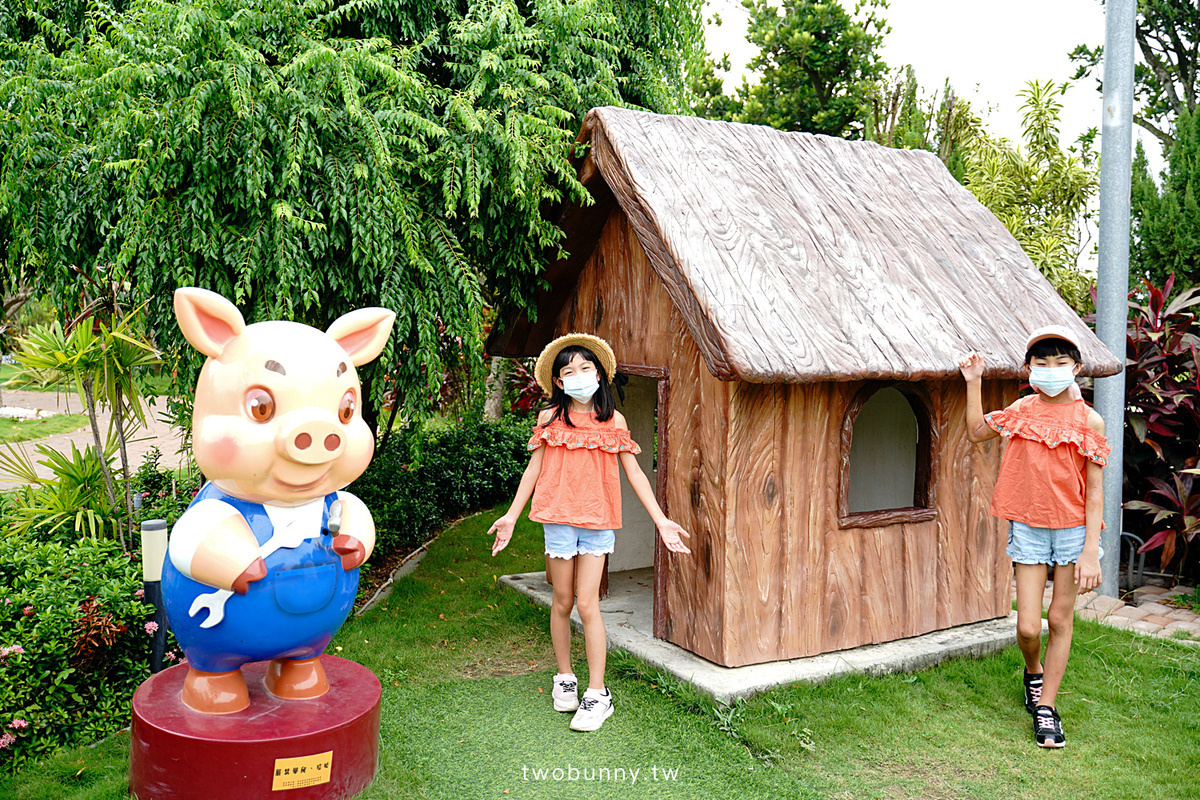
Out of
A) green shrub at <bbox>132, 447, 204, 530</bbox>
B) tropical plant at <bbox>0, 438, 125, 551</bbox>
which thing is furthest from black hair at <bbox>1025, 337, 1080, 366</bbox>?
tropical plant at <bbox>0, 438, 125, 551</bbox>

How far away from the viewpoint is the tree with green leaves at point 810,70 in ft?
69.6

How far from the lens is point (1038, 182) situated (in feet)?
40.8

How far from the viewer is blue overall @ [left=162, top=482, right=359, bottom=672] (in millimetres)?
3584

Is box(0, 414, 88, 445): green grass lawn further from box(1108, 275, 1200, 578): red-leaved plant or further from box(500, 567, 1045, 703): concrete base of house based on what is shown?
box(1108, 275, 1200, 578): red-leaved plant

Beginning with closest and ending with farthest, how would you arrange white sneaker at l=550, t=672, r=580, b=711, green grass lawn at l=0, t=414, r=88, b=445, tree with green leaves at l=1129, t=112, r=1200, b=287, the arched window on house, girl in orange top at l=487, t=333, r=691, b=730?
girl in orange top at l=487, t=333, r=691, b=730, white sneaker at l=550, t=672, r=580, b=711, the arched window on house, tree with green leaves at l=1129, t=112, r=1200, b=287, green grass lawn at l=0, t=414, r=88, b=445

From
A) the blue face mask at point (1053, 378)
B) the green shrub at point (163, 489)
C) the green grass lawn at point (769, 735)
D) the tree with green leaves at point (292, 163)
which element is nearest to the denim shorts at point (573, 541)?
the green grass lawn at point (769, 735)

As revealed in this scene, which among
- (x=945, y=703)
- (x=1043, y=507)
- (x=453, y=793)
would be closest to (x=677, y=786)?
(x=453, y=793)

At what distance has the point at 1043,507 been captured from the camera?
4547 millimetres

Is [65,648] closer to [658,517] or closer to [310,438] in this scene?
[310,438]

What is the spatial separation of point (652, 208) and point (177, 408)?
10.7 feet

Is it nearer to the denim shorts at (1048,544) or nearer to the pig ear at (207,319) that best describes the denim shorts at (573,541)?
the pig ear at (207,319)

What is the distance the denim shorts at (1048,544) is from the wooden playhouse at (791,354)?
947mm

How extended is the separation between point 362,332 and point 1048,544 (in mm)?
3670

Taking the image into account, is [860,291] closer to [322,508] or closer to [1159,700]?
[1159,700]
